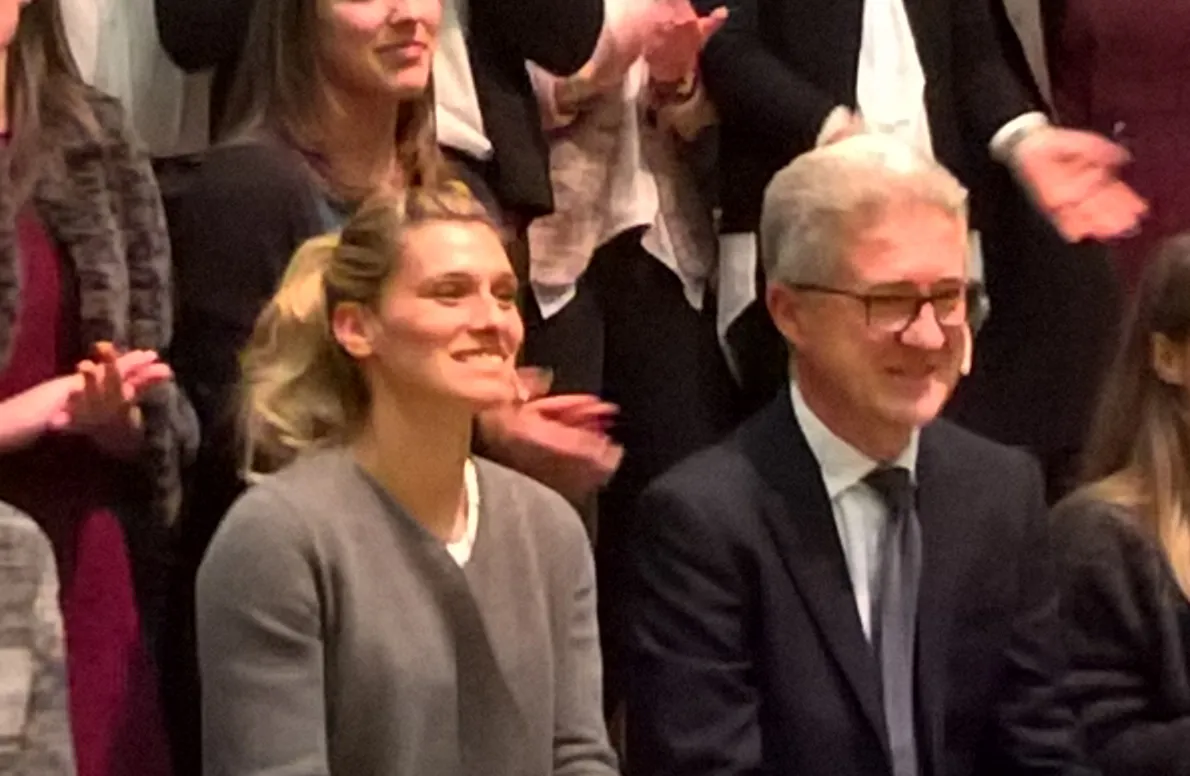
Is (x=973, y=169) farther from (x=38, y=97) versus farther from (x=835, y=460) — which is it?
(x=38, y=97)

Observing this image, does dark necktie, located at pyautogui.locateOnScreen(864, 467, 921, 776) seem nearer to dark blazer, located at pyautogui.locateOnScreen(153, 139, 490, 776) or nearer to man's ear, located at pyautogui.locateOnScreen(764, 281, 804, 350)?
man's ear, located at pyautogui.locateOnScreen(764, 281, 804, 350)

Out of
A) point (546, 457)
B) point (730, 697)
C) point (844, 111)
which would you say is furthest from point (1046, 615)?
point (844, 111)

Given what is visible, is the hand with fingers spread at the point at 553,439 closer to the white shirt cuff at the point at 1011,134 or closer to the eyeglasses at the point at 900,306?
the eyeglasses at the point at 900,306

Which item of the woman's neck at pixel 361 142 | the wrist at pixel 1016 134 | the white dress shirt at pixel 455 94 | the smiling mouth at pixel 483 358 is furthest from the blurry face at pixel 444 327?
the wrist at pixel 1016 134

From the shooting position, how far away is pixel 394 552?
2.12 metres

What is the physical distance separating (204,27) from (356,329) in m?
0.61

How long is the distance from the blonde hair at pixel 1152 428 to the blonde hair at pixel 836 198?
0.28m

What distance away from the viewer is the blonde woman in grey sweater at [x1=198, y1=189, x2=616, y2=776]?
81.0 inches

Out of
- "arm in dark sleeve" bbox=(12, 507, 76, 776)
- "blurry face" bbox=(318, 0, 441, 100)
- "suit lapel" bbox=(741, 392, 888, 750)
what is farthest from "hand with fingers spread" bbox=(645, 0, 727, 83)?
"arm in dark sleeve" bbox=(12, 507, 76, 776)

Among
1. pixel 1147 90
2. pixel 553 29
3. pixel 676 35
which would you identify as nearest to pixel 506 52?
pixel 553 29

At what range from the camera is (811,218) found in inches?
86.2

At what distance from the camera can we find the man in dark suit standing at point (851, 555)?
2172 millimetres

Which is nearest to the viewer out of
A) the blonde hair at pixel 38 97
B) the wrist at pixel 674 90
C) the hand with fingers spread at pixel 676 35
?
the blonde hair at pixel 38 97

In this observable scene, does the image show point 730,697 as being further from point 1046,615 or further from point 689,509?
point 1046,615
